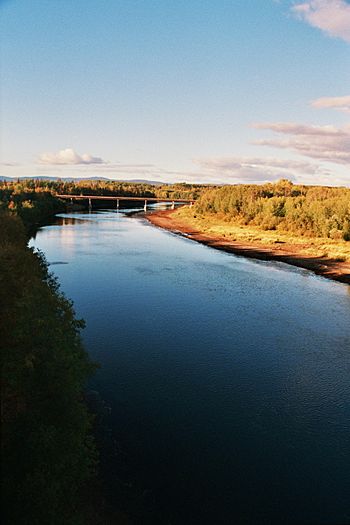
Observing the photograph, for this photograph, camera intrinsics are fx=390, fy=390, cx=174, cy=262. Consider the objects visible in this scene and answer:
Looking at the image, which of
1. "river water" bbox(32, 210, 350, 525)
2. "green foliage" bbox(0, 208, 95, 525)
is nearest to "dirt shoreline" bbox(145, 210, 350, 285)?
"river water" bbox(32, 210, 350, 525)

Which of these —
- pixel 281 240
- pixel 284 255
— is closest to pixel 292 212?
pixel 281 240

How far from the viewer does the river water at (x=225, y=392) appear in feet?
54.8

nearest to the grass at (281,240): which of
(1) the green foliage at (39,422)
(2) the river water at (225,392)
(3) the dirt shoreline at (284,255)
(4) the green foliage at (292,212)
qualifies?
(3) the dirt shoreline at (284,255)

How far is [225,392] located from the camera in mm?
24578

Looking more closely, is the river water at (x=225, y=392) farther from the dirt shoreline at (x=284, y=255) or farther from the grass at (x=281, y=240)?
the grass at (x=281, y=240)

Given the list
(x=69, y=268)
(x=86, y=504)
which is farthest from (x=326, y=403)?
(x=69, y=268)

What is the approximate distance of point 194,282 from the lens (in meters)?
52.0

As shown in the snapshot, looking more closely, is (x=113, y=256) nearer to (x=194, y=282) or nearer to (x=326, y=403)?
(x=194, y=282)

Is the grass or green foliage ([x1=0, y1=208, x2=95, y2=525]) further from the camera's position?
the grass

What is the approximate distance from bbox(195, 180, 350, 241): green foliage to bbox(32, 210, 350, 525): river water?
40.0 meters

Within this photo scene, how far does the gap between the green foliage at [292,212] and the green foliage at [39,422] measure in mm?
78613

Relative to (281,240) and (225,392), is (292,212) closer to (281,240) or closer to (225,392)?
(281,240)

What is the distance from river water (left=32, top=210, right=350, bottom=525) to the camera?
16703 mm

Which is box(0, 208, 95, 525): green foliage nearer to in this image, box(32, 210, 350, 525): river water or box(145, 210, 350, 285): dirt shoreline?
box(32, 210, 350, 525): river water
